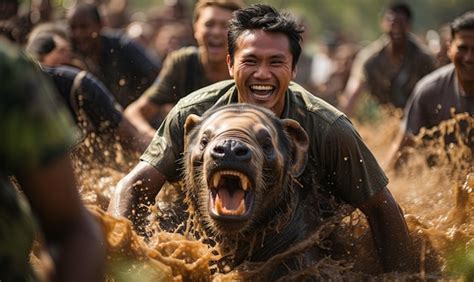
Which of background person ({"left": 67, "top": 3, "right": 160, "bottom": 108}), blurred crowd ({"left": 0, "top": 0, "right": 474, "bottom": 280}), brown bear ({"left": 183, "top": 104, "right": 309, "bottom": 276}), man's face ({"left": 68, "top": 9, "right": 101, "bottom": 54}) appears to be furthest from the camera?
man's face ({"left": 68, "top": 9, "right": 101, "bottom": 54})

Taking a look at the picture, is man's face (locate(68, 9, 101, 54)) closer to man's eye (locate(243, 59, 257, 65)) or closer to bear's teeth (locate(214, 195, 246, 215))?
man's eye (locate(243, 59, 257, 65))

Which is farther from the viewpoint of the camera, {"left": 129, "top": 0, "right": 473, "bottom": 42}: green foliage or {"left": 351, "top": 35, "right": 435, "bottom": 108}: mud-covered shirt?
{"left": 129, "top": 0, "right": 473, "bottom": 42}: green foliage

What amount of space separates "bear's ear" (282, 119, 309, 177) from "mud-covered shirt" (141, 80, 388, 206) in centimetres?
24

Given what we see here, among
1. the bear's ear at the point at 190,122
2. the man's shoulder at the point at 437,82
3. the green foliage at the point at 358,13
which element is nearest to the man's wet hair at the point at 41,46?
the man's shoulder at the point at 437,82

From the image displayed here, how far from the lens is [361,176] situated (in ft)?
17.2

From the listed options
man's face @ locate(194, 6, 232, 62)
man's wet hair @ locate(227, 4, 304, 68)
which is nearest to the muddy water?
man's wet hair @ locate(227, 4, 304, 68)

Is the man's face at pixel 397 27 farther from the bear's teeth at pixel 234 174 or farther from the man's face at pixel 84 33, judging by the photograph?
the bear's teeth at pixel 234 174

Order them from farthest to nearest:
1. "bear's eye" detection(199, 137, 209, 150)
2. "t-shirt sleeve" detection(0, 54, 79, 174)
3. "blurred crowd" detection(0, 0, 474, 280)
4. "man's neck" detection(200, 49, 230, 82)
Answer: "man's neck" detection(200, 49, 230, 82)
"blurred crowd" detection(0, 0, 474, 280)
"bear's eye" detection(199, 137, 209, 150)
"t-shirt sleeve" detection(0, 54, 79, 174)

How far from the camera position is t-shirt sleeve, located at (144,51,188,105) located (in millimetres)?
8367

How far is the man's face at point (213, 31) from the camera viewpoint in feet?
27.0

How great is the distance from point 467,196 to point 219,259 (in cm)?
144

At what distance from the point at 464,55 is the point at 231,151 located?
13.5ft

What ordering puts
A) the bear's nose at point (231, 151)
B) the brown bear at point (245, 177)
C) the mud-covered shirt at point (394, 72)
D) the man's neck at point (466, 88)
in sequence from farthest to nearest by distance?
1. the mud-covered shirt at point (394, 72)
2. the man's neck at point (466, 88)
3. the brown bear at point (245, 177)
4. the bear's nose at point (231, 151)

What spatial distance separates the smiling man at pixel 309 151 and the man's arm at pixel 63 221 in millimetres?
2510
